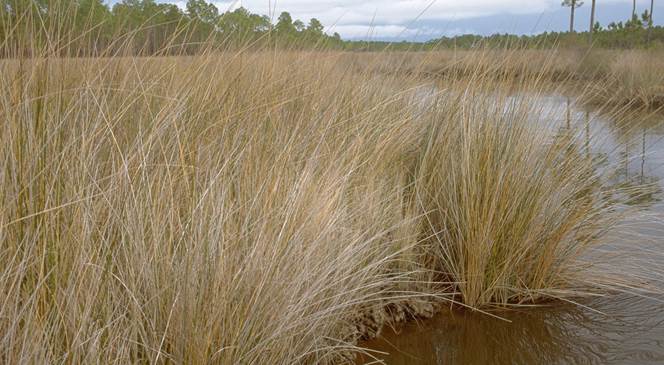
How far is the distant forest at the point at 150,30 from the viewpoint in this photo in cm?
227

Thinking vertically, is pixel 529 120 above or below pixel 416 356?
above

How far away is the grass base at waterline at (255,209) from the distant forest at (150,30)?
0.44ft

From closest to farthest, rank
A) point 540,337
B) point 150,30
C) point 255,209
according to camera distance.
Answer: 1. point 255,209
2. point 540,337
3. point 150,30

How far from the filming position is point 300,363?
210cm

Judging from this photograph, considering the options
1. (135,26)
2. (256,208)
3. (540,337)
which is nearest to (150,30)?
(135,26)

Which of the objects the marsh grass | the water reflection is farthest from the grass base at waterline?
the water reflection

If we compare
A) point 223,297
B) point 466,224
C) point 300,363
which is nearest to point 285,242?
point 223,297

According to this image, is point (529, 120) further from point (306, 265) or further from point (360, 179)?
point (306, 265)

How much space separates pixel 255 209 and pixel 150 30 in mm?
1673

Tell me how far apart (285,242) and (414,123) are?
5.17 ft

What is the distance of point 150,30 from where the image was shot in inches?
129

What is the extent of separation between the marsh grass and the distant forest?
0.38 ft

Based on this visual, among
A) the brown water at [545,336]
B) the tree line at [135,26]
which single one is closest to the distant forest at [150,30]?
the tree line at [135,26]

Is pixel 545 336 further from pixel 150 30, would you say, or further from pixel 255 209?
pixel 150 30
